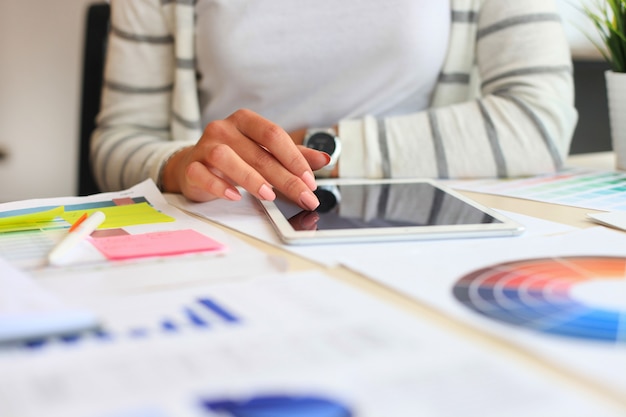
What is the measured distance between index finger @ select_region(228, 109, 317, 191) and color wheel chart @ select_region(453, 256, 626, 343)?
0.82 ft

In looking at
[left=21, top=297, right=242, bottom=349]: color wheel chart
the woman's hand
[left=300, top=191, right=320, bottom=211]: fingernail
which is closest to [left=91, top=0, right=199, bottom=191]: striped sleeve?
the woman's hand

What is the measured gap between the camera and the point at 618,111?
0.95m

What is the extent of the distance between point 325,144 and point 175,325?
0.54 metres

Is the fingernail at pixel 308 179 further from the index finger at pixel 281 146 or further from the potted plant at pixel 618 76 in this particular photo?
the potted plant at pixel 618 76

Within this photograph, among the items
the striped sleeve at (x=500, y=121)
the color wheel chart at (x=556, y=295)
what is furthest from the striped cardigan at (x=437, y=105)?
the color wheel chart at (x=556, y=295)

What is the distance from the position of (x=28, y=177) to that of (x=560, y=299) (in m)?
2.06

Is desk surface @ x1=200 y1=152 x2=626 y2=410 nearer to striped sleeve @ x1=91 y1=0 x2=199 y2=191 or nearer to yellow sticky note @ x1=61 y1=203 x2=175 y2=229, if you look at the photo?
yellow sticky note @ x1=61 y1=203 x2=175 y2=229

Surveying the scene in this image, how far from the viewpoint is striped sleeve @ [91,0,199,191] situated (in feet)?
3.52

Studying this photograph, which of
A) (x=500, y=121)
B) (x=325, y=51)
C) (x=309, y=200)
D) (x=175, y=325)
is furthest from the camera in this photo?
(x=325, y=51)

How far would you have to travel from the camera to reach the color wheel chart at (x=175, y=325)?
1.05ft

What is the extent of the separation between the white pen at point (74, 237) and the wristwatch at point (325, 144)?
34 centimetres

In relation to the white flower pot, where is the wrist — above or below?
below

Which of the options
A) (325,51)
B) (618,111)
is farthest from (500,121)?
(325,51)

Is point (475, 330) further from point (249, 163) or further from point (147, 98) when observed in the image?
point (147, 98)
